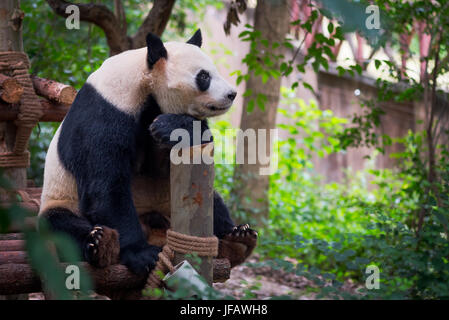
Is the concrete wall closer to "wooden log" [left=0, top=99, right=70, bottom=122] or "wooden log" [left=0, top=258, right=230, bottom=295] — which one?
"wooden log" [left=0, top=99, right=70, bottom=122]

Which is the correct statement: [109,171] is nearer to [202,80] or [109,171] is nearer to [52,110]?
[202,80]

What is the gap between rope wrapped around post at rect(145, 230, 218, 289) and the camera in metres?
1.85

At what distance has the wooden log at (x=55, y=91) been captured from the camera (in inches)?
113

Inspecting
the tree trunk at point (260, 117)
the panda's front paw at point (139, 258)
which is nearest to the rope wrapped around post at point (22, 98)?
the panda's front paw at point (139, 258)

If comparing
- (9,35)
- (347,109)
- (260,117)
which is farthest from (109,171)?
(347,109)

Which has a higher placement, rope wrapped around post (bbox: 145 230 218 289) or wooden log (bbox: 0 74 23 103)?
wooden log (bbox: 0 74 23 103)

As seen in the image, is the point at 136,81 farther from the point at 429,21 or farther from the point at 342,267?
the point at 342,267

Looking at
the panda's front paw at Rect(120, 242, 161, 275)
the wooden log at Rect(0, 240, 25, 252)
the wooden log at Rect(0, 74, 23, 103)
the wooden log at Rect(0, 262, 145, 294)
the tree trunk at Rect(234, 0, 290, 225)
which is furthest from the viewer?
the tree trunk at Rect(234, 0, 290, 225)

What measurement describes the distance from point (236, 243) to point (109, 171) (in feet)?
2.06

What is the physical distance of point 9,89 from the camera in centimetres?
263

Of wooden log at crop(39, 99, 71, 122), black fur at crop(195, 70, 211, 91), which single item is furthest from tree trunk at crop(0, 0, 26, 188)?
black fur at crop(195, 70, 211, 91)

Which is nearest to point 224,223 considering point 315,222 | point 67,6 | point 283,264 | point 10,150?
point 283,264

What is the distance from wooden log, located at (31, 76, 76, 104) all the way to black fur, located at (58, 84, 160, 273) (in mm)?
827

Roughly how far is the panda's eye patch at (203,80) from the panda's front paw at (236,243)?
635mm
